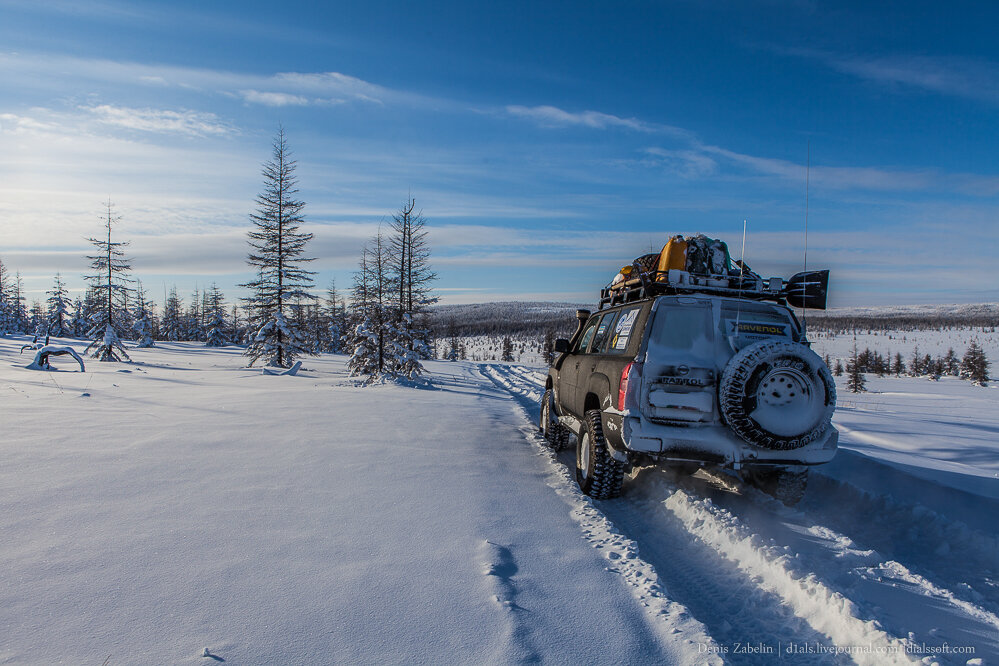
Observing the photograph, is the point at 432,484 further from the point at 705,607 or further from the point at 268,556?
the point at 705,607

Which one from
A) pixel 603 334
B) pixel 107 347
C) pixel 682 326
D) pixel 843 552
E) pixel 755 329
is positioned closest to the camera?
pixel 843 552

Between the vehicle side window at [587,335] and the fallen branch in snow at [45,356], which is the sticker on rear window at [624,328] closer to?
the vehicle side window at [587,335]

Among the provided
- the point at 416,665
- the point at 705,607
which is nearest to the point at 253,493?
the point at 416,665

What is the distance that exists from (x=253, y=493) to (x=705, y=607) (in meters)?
3.72

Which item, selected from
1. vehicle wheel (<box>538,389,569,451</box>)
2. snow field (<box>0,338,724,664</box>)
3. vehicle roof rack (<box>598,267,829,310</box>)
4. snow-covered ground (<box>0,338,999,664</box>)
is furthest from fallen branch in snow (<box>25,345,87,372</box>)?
vehicle roof rack (<box>598,267,829,310</box>)

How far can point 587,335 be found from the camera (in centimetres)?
723

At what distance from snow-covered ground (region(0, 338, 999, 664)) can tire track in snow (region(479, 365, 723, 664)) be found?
0.02 meters

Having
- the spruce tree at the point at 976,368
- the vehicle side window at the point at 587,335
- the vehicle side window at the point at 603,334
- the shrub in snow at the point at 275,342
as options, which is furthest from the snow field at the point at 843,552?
the spruce tree at the point at 976,368

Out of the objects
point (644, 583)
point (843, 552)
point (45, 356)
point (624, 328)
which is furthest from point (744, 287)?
point (45, 356)

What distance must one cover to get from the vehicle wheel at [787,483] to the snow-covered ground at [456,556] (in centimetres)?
13

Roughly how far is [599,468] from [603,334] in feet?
6.05

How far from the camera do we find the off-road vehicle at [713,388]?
4.45 metres

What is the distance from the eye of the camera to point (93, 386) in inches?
426

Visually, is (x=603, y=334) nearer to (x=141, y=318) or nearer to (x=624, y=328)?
(x=624, y=328)
